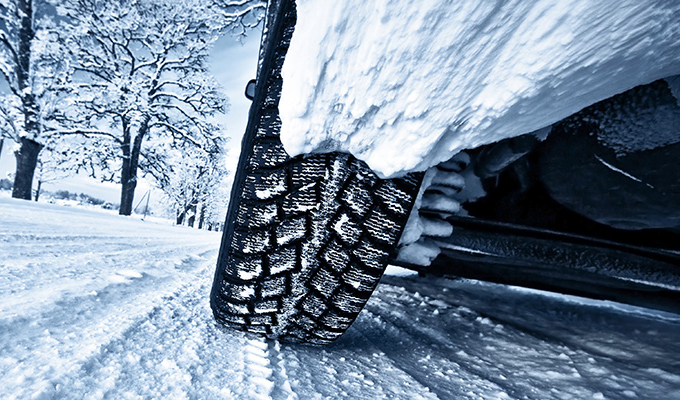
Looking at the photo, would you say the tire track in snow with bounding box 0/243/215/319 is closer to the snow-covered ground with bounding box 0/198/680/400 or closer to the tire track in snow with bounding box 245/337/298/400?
the snow-covered ground with bounding box 0/198/680/400

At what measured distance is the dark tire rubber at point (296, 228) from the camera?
1.83 feet

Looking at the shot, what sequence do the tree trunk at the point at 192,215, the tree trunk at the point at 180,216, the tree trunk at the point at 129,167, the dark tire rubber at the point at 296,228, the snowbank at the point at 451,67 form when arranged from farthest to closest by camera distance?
the tree trunk at the point at 192,215 → the tree trunk at the point at 180,216 → the tree trunk at the point at 129,167 → the dark tire rubber at the point at 296,228 → the snowbank at the point at 451,67

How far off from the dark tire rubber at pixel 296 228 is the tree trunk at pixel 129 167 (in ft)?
32.0

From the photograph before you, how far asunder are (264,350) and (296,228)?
0.89 feet

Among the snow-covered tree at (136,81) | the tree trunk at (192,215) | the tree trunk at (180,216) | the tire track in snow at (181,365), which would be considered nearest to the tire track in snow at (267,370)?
the tire track in snow at (181,365)

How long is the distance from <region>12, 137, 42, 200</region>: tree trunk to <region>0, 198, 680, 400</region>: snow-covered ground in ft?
27.7

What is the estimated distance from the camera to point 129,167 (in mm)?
9094

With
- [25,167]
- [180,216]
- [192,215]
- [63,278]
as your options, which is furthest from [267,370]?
[192,215]

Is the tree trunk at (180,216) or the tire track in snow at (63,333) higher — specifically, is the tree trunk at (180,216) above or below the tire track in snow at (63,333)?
below

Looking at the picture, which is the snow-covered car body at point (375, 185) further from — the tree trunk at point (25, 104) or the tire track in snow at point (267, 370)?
the tree trunk at point (25, 104)

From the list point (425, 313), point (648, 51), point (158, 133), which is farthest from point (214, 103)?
point (648, 51)

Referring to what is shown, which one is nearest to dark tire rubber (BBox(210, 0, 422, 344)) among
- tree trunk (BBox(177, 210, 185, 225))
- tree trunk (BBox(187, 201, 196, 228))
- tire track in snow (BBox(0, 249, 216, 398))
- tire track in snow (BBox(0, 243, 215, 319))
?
tire track in snow (BBox(0, 249, 216, 398))

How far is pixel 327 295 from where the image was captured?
643mm

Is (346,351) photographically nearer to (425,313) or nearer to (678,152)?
(425,313)
